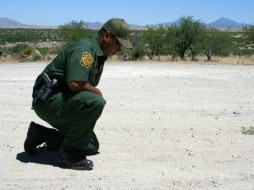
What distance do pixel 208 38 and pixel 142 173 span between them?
26.3 m

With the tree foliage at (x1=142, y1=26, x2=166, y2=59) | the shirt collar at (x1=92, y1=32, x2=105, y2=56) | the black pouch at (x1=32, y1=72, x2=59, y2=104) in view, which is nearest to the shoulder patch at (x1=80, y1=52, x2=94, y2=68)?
the shirt collar at (x1=92, y1=32, x2=105, y2=56)

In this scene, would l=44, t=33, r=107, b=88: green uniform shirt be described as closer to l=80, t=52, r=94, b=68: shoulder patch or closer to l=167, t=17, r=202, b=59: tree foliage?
l=80, t=52, r=94, b=68: shoulder patch

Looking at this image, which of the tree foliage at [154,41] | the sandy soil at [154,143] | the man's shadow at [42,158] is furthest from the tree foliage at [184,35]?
the man's shadow at [42,158]

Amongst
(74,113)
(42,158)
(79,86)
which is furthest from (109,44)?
(42,158)

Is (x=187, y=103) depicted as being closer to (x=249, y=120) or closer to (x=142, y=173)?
(x=249, y=120)

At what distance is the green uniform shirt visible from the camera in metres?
5.76

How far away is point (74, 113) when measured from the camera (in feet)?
19.7

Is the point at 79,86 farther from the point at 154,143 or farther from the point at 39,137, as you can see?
the point at 154,143

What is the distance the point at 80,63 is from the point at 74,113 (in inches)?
23.5

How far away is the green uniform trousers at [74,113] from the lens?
5.95 meters

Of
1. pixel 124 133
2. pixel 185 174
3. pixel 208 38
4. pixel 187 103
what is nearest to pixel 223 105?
pixel 187 103

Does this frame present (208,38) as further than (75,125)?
Yes

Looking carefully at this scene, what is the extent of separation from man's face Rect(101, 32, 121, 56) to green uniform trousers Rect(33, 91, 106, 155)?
1.64 feet

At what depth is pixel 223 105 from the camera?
10938 millimetres
